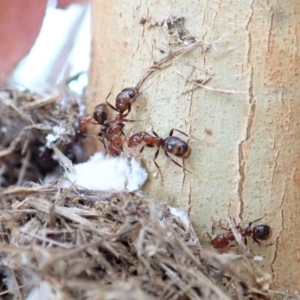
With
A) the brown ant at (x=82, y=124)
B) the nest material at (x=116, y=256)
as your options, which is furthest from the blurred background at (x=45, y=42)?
the nest material at (x=116, y=256)

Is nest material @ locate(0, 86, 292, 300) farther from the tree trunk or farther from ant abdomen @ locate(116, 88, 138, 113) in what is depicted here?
ant abdomen @ locate(116, 88, 138, 113)

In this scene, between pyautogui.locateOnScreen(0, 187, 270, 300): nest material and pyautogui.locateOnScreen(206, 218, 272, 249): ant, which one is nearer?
pyautogui.locateOnScreen(0, 187, 270, 300): nest material

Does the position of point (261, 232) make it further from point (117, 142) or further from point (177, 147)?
point (117, 142)

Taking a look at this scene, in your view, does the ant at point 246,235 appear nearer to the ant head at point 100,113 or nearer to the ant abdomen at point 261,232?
the ant abdomen at point 261,232

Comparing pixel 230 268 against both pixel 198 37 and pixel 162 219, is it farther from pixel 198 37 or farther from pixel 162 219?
pixel 198 37

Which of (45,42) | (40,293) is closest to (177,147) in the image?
(40,293)

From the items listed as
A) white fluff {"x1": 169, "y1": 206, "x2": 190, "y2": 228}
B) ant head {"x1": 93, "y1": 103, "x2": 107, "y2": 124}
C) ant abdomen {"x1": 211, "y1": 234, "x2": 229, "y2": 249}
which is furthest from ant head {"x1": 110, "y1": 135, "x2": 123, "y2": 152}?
ant abdomen {"x1": 211, "y1": 234, "x2": 229, "y2": 249}
